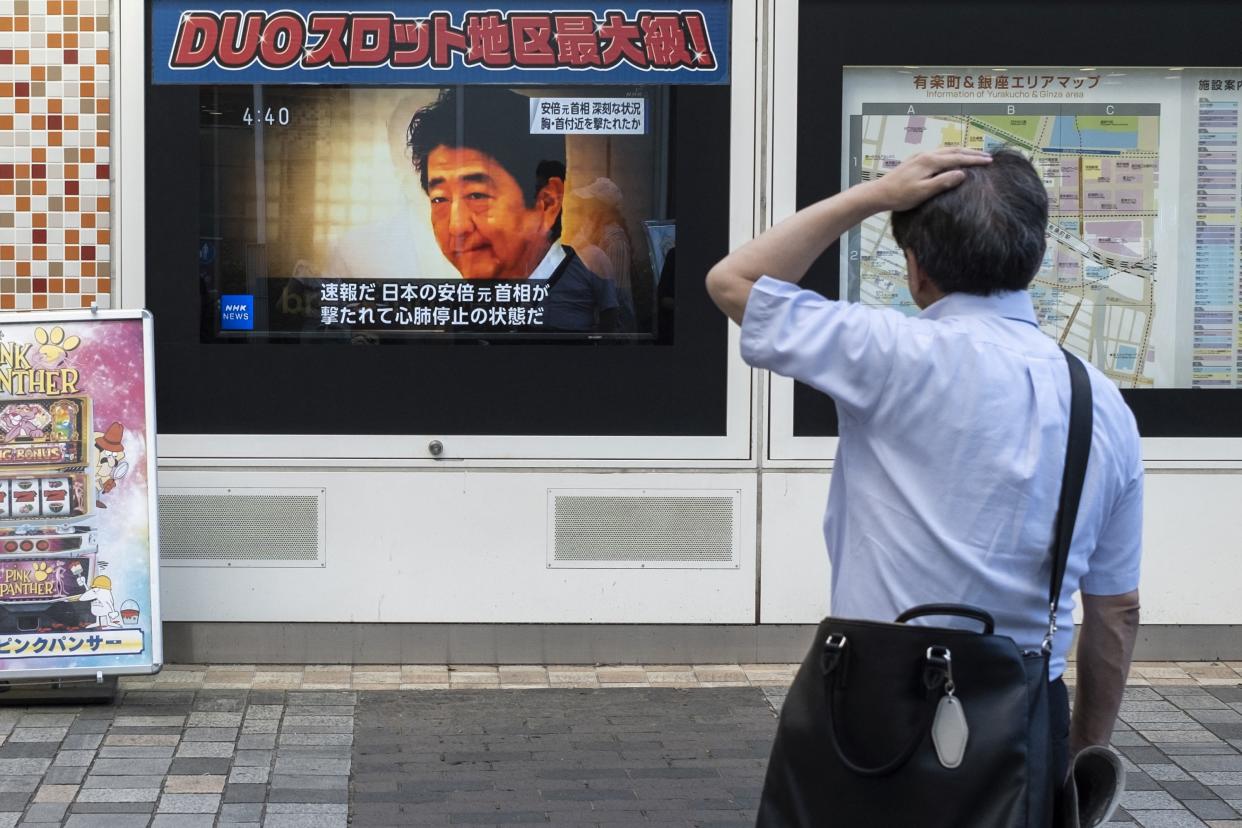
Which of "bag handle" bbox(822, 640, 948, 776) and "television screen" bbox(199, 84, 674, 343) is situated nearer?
"bag handle" bbox(822, 640, 948, 776)

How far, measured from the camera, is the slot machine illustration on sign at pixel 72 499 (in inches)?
240

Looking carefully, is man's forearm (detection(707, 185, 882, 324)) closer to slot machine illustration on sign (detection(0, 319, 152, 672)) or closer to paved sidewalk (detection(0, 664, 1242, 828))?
paved sidewalk (detection(0, 664, 1242, 828))

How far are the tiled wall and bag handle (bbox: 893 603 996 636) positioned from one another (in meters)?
5.13

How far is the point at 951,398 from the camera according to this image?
244cm

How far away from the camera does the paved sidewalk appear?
4.99 metres

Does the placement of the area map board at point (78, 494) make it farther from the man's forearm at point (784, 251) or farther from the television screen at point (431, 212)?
the man's forearm at point (784, 251)

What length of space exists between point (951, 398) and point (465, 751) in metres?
3.61

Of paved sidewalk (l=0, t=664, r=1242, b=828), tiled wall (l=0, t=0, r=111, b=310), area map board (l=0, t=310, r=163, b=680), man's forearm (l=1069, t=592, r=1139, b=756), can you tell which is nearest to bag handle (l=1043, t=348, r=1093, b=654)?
man's forearm (l=1069, t=592, r=1139, b=756)

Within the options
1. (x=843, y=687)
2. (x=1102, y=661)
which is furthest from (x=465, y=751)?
(x=843, y=687)

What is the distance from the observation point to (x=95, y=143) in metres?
6.73

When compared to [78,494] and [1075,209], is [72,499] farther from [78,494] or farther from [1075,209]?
[1075,209]

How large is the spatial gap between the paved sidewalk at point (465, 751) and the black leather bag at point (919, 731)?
2.64 m

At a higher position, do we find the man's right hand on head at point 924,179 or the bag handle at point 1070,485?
the man's right hand on head at point 924,179

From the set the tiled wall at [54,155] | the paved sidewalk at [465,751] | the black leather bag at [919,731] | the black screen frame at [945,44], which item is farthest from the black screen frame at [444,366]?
the black leather bag at [919,731]
